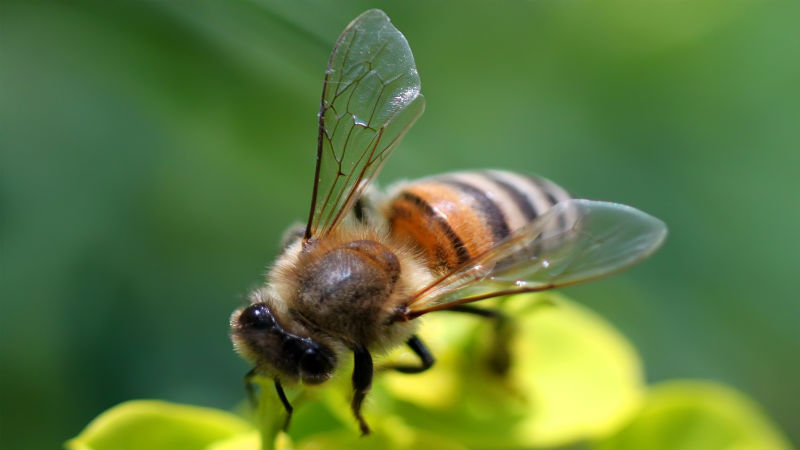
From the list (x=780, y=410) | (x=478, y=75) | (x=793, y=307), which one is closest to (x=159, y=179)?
(x=478, y=75)

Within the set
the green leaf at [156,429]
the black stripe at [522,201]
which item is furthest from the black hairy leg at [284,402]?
the black stripe at [522,201]

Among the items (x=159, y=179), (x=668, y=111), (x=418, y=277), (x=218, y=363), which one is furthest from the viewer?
(x=668, y=111)

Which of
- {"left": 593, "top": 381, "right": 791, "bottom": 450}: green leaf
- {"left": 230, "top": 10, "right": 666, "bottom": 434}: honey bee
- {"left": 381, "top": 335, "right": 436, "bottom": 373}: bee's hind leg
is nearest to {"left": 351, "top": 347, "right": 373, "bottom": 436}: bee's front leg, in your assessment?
{"left": 230, "top": 10, "right": 666, "bottom": 434}: honey bee

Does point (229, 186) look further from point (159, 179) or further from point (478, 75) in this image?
point (478, 75)

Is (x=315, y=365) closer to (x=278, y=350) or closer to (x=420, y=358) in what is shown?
(x=278, y=350)

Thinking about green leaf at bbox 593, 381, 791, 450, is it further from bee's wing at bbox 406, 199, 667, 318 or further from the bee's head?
the bee's head

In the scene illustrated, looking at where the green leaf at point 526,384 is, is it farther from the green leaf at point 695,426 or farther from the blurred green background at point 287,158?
the blurred green background at point 287,158

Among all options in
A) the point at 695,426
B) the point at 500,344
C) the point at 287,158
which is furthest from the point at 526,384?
the point at 287,158
